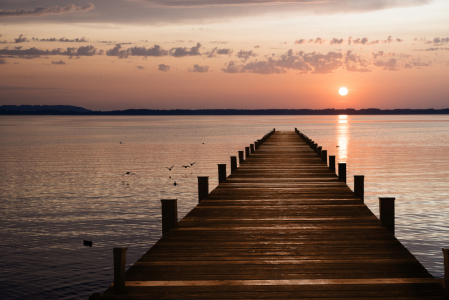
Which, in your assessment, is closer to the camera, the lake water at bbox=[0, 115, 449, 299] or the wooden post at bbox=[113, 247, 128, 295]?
the wooden post at bbox=[113, 247, 128, 295]

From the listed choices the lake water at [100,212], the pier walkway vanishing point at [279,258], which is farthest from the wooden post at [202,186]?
the lake water at [100,212]

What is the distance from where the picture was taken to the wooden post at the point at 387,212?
8.95 metres

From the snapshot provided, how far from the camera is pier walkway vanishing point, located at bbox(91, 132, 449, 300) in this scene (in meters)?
5.87

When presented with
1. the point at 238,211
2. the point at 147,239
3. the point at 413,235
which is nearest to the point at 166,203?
the point at 238,211

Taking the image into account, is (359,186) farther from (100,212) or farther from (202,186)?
(100,212)

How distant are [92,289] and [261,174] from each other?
9.12 metres

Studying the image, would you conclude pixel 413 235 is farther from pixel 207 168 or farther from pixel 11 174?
pixel 11 174

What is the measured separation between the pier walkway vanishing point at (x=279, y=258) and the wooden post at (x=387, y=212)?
0.21 m

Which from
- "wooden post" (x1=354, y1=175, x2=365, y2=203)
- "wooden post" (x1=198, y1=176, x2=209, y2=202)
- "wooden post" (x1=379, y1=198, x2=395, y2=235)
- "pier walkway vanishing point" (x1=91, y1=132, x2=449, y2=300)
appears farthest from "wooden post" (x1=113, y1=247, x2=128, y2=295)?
"wooden post" (x1=354, y1=175, x2=365, y2=203)

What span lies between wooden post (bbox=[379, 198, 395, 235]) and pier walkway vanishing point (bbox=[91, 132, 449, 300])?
212 mm

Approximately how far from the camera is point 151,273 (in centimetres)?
659

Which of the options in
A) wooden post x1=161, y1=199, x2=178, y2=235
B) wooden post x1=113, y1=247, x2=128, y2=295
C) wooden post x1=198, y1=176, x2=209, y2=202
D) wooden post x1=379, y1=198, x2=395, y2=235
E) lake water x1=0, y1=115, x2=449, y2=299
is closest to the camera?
wooden post x1=113, y1=247, x2=128, y2=295

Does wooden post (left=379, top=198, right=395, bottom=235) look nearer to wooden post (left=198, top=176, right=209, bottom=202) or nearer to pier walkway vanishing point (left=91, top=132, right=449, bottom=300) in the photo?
pier walkway vanishing point (left=91, top=132, right=449, bottom=300)

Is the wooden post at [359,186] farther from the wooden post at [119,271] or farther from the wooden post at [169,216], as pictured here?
the wooden post at [119,271]
